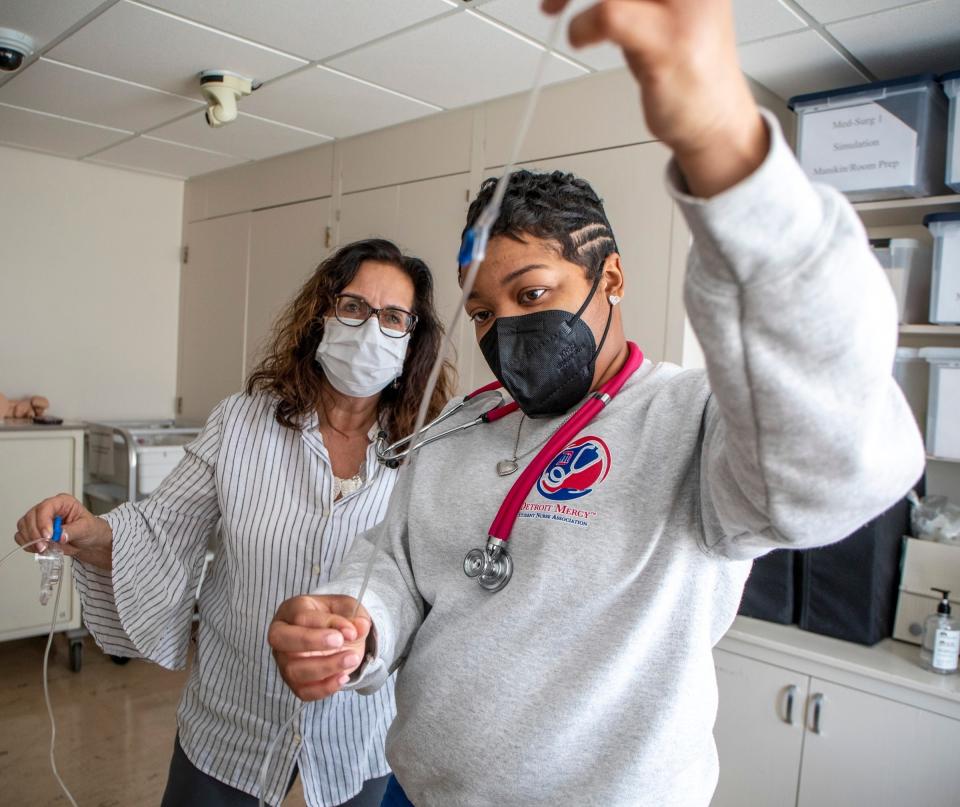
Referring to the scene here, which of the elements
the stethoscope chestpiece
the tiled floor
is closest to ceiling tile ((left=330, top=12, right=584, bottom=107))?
the stethoscope chestpiece

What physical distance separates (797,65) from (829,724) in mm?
1880

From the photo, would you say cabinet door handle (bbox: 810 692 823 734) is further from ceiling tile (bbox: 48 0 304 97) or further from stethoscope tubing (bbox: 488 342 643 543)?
ceiling tile (bbox: 48 0 304 97)

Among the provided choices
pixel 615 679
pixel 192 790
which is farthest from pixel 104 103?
pixel 615 679

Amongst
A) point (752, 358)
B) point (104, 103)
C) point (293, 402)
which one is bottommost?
point (293, 402)

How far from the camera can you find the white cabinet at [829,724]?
188cm

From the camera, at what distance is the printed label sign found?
2127 millimetres

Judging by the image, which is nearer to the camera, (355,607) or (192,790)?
(355,607)

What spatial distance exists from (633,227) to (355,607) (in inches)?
77.4

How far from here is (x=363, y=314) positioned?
1530mm

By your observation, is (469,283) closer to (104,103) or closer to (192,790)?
(192,790)

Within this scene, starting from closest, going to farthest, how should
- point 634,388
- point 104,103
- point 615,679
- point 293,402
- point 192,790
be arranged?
point 615,679, point 634,388, point 192,790, point 293,402, point 104,103

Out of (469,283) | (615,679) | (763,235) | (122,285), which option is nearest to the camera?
(763,235)

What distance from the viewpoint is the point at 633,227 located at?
99.3 inches

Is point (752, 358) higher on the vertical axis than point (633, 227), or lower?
lower
